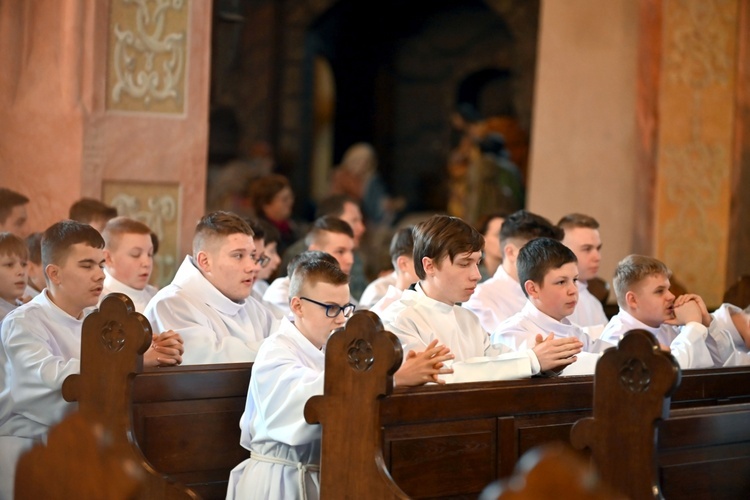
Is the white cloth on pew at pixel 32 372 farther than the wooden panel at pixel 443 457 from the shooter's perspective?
Yes

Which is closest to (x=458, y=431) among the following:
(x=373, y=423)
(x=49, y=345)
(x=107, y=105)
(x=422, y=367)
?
(x=422, y=367)

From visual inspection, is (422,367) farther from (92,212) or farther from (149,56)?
(149,56)

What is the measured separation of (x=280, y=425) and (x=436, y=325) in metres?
0.87

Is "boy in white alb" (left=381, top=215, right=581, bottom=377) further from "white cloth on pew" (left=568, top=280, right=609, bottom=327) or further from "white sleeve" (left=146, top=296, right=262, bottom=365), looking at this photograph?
"white cloth on pew" (left=568, top=280, right=609, bottom=327)

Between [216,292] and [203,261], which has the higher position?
[203,261]

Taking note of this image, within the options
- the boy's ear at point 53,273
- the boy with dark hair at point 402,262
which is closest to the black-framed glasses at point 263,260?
the boy with dark hair at point 402,262

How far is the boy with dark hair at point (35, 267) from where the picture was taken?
566 centimetres

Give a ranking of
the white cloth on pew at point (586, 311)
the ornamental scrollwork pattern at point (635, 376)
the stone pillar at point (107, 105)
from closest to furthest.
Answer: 1. the ornamental scrollwork pattern at point (635, 376)
2. the white cloth on pew at point (586, 311)
3. the stone pillar at point (107, 105)

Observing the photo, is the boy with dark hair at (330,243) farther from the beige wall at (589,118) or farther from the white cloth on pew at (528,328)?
the beige wall at (589,118)

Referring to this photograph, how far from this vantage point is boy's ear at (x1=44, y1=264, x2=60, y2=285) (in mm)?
4488

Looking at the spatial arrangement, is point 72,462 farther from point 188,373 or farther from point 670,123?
point 670,123

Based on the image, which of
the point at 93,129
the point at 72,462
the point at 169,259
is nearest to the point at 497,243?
the point at 169,259

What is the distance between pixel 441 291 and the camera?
4500mm

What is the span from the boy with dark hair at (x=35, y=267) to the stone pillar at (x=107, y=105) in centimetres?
89
